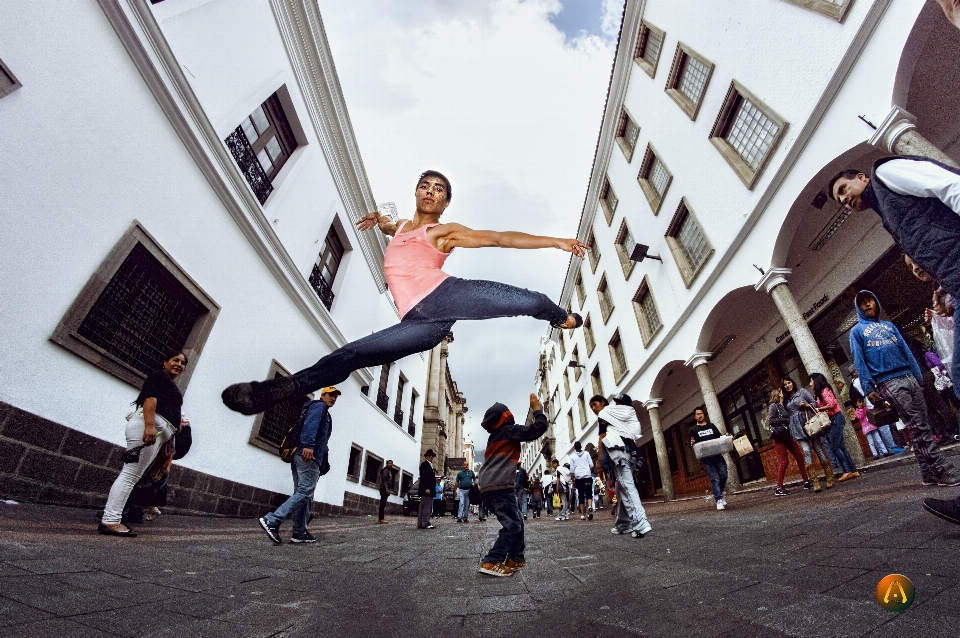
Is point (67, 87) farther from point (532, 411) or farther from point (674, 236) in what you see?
point (674, 236)

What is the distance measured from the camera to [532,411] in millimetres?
3086

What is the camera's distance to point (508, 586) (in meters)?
2.37

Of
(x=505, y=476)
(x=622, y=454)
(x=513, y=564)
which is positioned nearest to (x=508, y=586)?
(x=513, y=564)

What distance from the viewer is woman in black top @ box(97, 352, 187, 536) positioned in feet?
11.6

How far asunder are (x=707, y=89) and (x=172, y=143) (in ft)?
37.1

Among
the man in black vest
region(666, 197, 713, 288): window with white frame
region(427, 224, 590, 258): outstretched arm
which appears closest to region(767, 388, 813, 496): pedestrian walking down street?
the man in black vest

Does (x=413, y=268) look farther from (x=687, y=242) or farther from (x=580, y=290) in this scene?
(x=580, y=290)

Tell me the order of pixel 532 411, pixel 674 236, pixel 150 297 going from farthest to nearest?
pixel 674 236, pixel 150 297, pixel 532 411

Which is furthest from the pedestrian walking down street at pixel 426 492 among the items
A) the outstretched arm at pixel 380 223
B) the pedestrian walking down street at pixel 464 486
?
the outstretched arm at pixel 380 223

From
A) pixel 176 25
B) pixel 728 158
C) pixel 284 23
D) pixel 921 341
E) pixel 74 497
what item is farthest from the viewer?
pixel 728 158

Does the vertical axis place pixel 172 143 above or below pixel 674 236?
below

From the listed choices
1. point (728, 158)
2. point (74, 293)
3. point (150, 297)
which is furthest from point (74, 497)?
point (728, 158)

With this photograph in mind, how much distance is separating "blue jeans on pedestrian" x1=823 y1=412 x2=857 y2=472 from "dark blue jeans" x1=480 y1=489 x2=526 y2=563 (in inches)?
237

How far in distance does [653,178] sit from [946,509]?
12.8 metres
